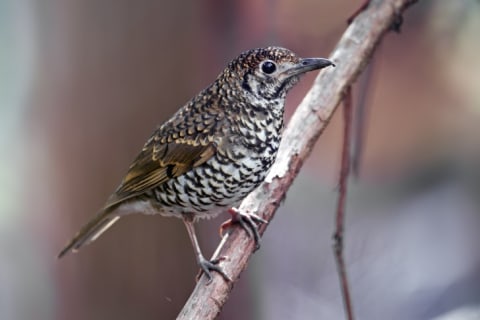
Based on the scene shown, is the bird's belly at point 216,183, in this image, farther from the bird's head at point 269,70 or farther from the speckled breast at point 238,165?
the bird's head at point 269,70

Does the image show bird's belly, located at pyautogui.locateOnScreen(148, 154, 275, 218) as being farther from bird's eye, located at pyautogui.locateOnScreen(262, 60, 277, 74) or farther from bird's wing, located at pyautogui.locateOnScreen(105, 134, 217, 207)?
bird's eye, located at pyautogui.locateOnScreen(262, 60, 277, 74)

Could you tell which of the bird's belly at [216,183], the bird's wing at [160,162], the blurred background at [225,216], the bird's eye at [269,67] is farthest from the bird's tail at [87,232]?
the bird's eye at [269,67]

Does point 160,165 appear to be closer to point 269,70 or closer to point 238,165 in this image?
point 238,165

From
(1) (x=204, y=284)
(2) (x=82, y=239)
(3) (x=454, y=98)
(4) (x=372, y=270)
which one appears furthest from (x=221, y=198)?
(3) (x=454, y=98)

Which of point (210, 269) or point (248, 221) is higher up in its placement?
point (248, 221)

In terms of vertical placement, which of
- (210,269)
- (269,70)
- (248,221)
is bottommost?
(210,269)

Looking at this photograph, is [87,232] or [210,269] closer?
[210,269]

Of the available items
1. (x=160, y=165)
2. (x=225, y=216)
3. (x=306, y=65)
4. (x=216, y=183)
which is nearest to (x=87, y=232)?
(x=160, y=165)
